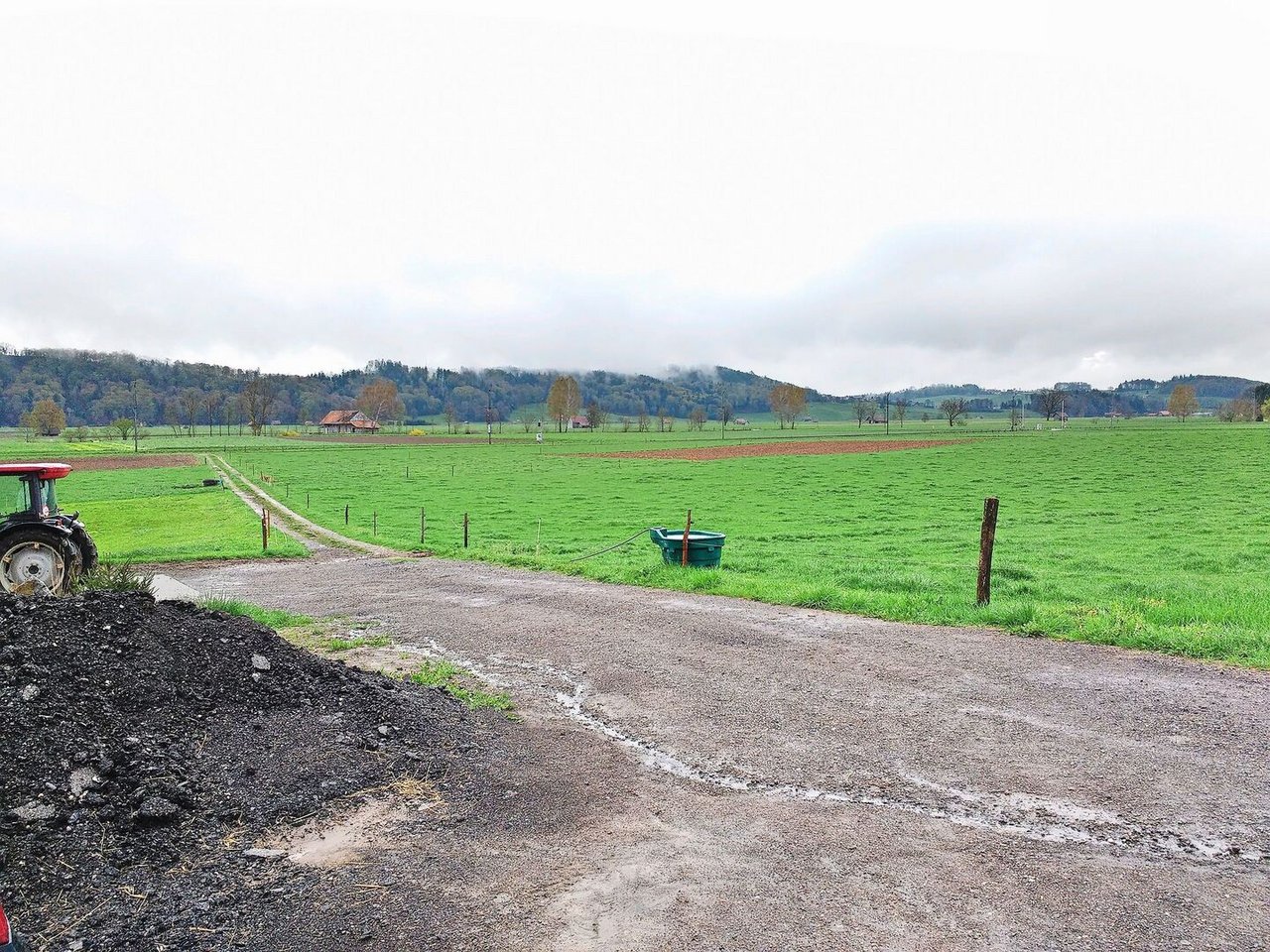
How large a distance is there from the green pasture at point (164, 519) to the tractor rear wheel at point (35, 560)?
860cm

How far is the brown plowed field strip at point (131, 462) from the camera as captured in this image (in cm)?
7407

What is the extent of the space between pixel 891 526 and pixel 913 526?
0.79m

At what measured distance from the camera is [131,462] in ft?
264

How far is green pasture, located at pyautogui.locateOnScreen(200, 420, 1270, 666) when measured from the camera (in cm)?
1305

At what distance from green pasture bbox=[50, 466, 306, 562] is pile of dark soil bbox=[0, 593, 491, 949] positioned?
49.9 ft

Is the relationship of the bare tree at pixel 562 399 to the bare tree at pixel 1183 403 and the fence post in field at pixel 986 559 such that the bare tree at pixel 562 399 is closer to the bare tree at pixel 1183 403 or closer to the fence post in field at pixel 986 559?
the bare tree at pixel 1183 403

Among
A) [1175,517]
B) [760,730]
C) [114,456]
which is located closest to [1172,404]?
[1175,517]

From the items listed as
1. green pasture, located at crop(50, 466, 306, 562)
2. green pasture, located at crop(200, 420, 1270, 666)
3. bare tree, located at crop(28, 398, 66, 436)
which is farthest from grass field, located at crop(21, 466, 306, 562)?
bare tree, located at crop(28, 398, 66, 436)

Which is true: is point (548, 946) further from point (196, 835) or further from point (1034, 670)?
point (1034, 670)

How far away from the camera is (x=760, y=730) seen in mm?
7996

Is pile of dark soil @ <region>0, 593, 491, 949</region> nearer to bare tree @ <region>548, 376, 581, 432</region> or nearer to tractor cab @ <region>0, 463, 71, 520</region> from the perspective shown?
tractor cab @ <region>0, 463, 71, 520</region>

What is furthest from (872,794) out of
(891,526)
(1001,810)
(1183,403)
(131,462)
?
(1183,403)

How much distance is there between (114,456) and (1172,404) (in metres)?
218

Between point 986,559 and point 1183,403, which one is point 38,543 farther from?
point 1183,403
